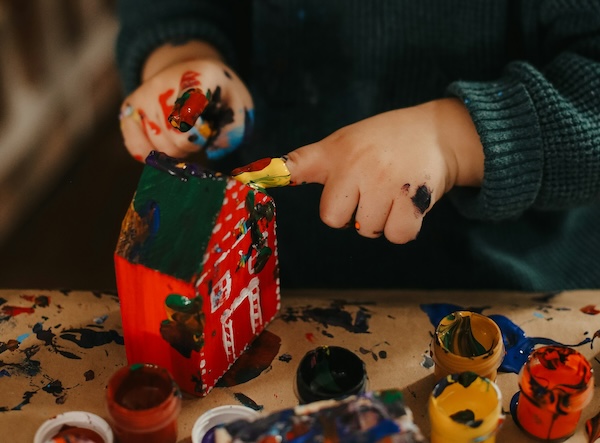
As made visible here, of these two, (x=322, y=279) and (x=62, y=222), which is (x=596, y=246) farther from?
(x=62, y=222)

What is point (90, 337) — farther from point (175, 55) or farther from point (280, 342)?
point (175, 55)

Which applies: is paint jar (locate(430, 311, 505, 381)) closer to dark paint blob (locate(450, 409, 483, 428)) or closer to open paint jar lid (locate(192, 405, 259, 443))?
dark paint blob (locate(450, 409, 483, 428))

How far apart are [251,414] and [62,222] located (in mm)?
947

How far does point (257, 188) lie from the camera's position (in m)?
0.61

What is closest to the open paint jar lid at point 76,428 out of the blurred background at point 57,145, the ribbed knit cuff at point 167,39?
the ribbed knit cuff at point 167,39

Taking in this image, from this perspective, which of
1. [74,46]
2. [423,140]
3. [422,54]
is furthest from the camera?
[74,46]

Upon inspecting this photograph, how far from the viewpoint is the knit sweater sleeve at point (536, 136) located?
28.4 inches

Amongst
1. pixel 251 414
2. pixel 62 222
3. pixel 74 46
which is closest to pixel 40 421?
pixel 251 414

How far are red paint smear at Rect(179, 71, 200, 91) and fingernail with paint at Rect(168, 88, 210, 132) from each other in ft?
0.10

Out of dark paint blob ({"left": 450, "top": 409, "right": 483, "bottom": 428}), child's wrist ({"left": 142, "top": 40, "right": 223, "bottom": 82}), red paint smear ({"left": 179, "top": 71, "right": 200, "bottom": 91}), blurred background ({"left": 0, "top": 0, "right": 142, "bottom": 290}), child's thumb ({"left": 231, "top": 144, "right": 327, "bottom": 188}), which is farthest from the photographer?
blurred background ({"left": 0, "top": 0, "right": 142, "bottom": 290})

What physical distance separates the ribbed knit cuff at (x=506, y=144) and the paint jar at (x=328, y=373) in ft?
0.81

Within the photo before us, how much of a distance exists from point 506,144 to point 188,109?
30cm

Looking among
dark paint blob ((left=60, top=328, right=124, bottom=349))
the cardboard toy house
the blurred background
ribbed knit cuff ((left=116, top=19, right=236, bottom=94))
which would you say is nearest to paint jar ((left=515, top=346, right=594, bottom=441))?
the cardboard toy house

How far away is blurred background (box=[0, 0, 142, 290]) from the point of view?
1333mm
